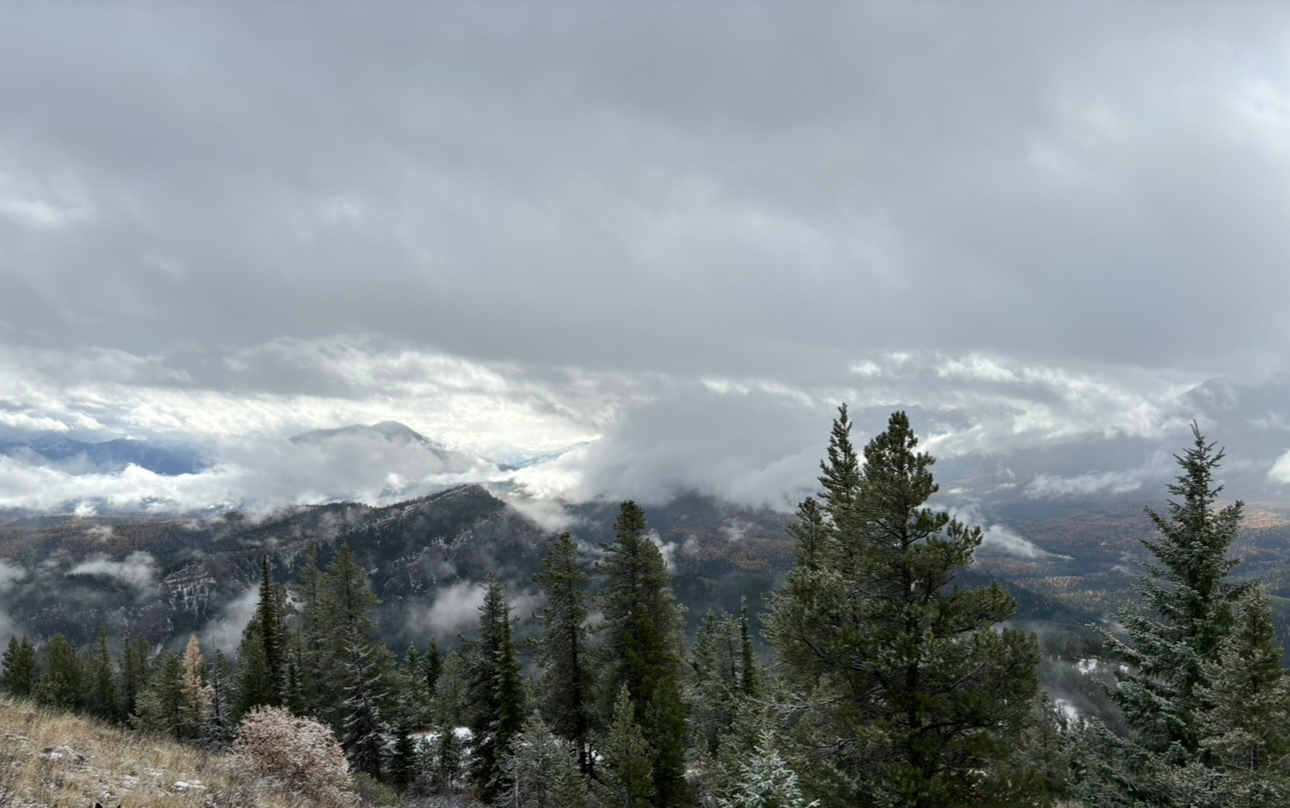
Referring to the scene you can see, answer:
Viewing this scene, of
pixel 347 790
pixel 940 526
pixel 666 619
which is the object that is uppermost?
pixel 940 526

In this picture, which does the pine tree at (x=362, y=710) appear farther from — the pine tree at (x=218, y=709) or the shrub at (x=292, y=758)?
the shrub at (x=292, y=758)

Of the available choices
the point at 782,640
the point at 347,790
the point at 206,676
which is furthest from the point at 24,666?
the point at 782,640

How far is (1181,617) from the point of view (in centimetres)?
1659

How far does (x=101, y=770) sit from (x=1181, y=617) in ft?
83.0

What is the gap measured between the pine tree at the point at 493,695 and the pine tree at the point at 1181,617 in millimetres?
29222

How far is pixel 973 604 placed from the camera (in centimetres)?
1347

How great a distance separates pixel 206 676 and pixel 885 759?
8459cm

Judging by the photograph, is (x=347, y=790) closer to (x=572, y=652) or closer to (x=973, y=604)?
(x=572, y=652)

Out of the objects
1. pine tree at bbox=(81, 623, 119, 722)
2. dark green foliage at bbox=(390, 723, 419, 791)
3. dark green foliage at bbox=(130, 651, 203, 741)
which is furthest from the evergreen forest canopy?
pine tree at bbox=(81, 623, 119, 722)

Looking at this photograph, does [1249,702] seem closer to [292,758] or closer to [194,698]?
[292,758]

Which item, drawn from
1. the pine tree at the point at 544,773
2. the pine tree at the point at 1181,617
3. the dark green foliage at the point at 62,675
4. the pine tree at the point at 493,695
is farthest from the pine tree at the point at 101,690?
the pine tree at the point at 1181,617

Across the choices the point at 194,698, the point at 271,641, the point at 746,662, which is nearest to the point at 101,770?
the point at 746,662

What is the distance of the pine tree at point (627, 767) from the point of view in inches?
899

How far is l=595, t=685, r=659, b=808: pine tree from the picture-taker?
22844 millimetres
